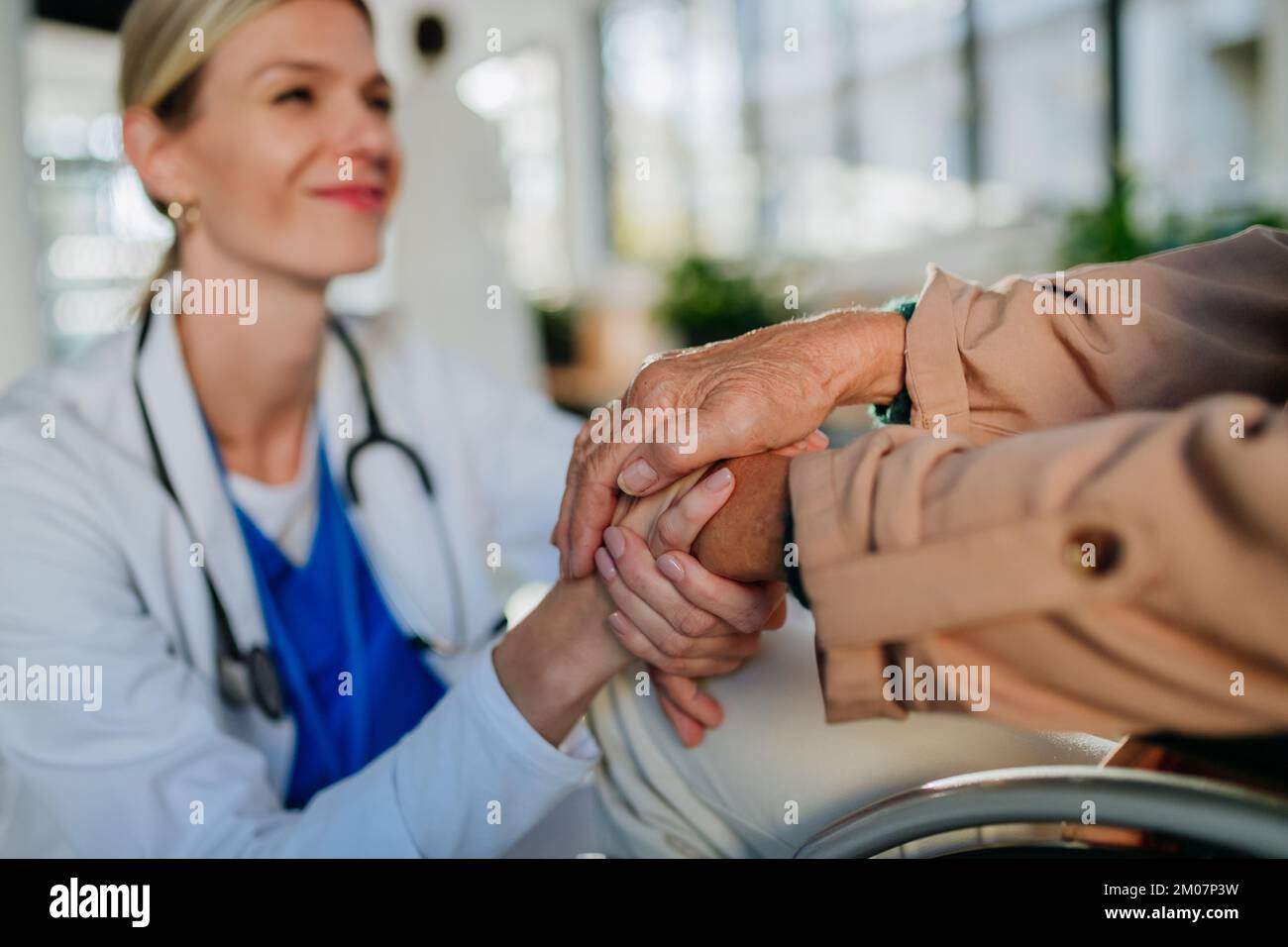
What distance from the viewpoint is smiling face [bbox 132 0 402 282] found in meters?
1.22

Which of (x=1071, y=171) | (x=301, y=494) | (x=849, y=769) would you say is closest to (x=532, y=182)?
(x=1071, y=171)

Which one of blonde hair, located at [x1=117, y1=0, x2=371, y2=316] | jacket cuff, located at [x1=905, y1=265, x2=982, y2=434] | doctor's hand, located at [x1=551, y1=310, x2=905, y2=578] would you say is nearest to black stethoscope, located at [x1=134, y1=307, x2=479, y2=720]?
blonde hair, located at [x1=117, y1=0, x2=371, y2=316]

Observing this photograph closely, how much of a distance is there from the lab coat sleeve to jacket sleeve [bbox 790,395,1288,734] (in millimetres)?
357

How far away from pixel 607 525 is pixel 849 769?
0.28 meters

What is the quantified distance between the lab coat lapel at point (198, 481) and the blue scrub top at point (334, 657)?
0.08 ft

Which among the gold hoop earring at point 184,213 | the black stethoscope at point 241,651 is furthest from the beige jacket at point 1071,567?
the gold hoop earring at point 184,213

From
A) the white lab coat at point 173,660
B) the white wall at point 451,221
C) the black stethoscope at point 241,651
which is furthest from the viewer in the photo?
the white wall at point 451,221

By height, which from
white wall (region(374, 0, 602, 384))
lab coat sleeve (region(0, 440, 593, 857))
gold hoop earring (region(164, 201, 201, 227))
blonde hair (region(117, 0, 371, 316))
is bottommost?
lab coat sleeve (region(0, 440, 593, 857))

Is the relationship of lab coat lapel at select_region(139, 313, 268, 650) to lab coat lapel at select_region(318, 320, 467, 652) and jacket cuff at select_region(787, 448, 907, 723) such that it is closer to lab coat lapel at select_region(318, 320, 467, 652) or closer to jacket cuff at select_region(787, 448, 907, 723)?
lab coat lapel at select_region(318, 320, 467, 652)

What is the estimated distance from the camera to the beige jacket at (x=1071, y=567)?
0.47m

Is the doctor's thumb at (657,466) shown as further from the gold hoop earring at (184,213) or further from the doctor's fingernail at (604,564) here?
the gold hoop earring at (184,213)

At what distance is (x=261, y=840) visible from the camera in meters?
0.89
